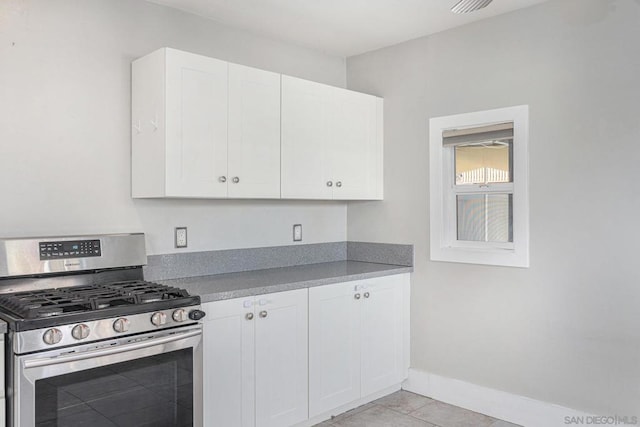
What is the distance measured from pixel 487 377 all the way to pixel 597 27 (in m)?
2.14

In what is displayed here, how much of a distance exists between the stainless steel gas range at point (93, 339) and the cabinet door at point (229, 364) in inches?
4.5

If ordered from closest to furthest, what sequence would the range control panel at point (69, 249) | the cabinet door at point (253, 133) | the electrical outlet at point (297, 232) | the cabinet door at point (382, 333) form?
1. the range control panel at point (69, 249)
2. the cabinet door at point (253, 133)
3. the cabinet door at point (382, 333)
4. the electrical outlet at point (297, 232)

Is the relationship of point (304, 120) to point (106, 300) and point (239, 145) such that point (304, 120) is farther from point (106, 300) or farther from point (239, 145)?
point (106, 300)

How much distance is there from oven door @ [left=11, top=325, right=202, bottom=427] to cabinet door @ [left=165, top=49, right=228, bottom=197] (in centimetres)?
78

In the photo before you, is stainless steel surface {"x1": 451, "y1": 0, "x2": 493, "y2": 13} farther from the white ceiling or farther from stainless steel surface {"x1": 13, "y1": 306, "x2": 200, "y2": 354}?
stainless steel surface {"x1": 13, "y1": 306, "x2": 200, "y2": 354}

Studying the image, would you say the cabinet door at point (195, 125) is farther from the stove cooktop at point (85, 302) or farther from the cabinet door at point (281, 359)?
the cabinet door at point (281, 359)

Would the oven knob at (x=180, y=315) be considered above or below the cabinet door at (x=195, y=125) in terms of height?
below

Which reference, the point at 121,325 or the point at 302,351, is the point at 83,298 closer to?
the point at 121,325

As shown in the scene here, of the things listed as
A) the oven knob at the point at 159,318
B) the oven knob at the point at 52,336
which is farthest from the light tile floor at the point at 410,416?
the oven knob at the point at 52,336

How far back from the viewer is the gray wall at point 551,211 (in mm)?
2719

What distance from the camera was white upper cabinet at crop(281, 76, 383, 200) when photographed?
128 inches

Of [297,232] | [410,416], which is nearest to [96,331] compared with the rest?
[297,232]

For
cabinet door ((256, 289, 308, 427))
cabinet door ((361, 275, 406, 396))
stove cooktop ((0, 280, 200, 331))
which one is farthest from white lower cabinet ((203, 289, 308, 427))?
cabinet door ((361, 275, 406, 396))

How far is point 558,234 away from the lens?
2.95 meters
